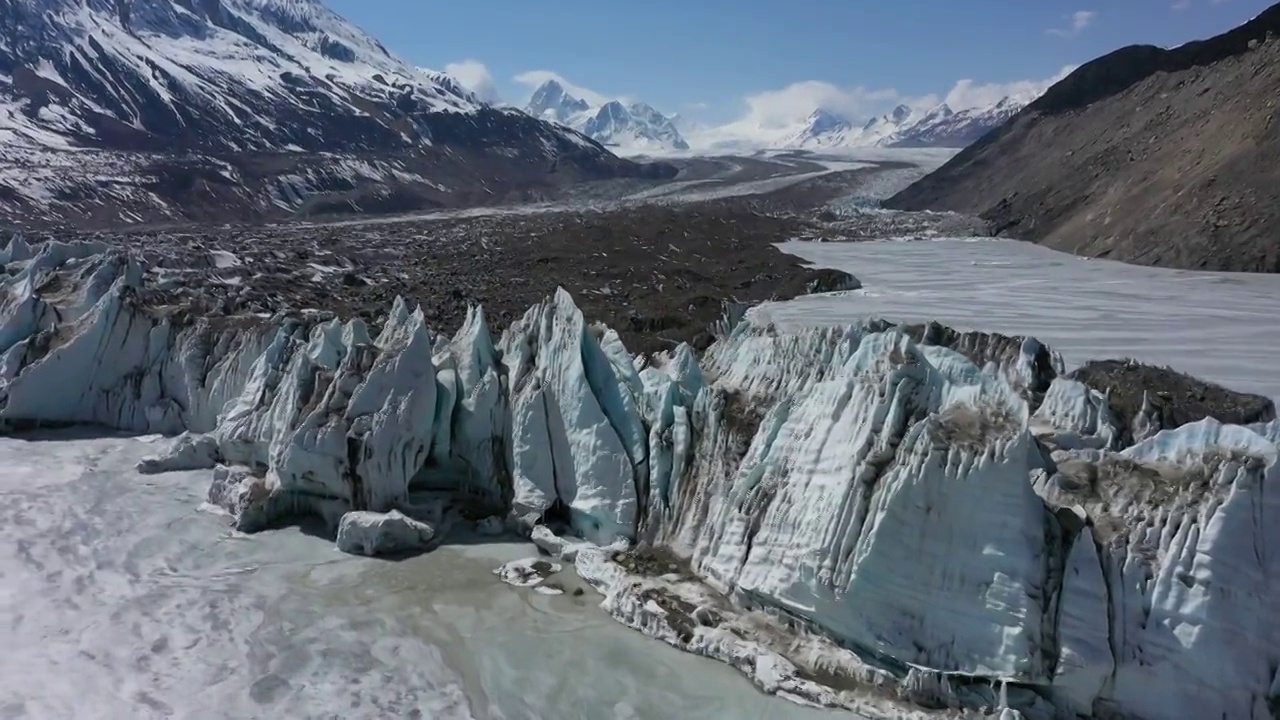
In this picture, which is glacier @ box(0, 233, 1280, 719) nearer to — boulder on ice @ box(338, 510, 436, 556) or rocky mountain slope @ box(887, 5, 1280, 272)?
boulder on ice @ box(338, 510, 436, 556)

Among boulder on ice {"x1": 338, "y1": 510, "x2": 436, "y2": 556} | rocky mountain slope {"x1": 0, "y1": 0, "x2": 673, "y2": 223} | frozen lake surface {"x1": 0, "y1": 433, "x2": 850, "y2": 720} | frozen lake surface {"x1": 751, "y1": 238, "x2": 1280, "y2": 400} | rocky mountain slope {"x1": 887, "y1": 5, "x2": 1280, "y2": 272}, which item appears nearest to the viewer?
frozen lake surface {"x1": 0, "y1": 433, "x2": 850, "y2": 720}

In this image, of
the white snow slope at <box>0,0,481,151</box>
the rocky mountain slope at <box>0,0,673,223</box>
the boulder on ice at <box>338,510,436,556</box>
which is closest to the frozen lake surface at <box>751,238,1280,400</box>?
the boulder on ice at <box>338,510,436,556</box>

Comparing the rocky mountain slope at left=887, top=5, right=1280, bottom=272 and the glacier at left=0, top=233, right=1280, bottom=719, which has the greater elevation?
the rocky mountain slope at left=887, top=5, right=1280, bottom=272

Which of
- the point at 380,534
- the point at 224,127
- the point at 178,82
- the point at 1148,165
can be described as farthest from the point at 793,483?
the point at 178,82

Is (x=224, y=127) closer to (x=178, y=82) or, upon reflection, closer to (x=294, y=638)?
(x=178, y=82)

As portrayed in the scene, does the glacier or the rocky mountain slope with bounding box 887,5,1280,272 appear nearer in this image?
the glacier

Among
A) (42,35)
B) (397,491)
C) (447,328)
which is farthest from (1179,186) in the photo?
(42,35)

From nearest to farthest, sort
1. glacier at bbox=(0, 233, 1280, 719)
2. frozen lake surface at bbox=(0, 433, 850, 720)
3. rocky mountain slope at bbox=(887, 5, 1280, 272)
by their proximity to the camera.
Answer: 1. glacier at bbox=(0, 233, 1280, 719)
2. frozen lake surface at bbox=(0, 433, 850, 720)
3. rocky mountain slope at bbox=(887, 5, 1280, 272)

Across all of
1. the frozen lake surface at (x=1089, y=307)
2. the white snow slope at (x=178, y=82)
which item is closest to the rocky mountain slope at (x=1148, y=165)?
the frozen lake surface at (x=1089, y=307)
